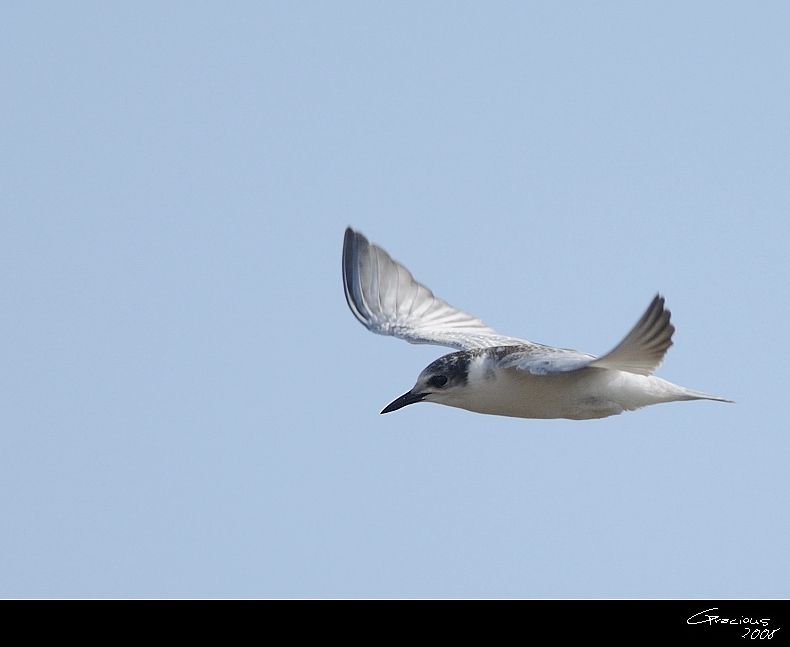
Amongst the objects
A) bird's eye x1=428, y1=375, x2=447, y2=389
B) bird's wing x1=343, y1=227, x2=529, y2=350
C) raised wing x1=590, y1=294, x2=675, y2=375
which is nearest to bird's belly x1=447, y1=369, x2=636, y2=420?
bird's eye x1=428, y1=375, x2=447, y2=389

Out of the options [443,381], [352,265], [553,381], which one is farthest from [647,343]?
[352,265]

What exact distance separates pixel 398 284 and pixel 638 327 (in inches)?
246

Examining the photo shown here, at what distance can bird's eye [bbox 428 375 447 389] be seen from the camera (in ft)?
46.6

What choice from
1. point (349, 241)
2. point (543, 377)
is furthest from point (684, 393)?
point (349, 241)

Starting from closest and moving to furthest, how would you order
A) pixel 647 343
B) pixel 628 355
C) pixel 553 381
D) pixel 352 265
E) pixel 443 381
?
pixel 647 343 → pixel 628 355 → pixel 553 381 → pixel 443 381 → pixel 352 265

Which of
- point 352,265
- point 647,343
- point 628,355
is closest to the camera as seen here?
point 647,343

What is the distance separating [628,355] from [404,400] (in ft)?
8.81

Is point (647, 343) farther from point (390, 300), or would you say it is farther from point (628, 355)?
point (390, 300)

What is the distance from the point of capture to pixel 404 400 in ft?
47.5

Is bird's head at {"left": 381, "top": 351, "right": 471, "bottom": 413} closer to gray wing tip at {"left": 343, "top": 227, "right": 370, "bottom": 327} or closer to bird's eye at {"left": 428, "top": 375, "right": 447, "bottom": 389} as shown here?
bird's eye at {"left": 428, "top": 375, "right": 447, "bottom": 389}

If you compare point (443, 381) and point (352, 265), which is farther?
point (352, 265)
